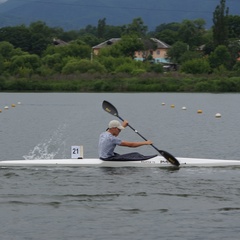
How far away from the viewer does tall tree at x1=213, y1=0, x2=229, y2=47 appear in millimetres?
112988

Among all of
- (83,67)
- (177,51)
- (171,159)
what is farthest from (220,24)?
(171,159)

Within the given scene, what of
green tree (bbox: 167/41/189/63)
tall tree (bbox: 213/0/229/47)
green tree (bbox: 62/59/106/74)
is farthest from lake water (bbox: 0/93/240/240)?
green tree (bbox: 167/41/189/63)

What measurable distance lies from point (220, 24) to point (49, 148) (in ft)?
277

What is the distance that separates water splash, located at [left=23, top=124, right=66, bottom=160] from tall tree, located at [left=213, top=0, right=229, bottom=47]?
7787 centimetres

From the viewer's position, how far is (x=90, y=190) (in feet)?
64.6

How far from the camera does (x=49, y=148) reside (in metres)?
31.8

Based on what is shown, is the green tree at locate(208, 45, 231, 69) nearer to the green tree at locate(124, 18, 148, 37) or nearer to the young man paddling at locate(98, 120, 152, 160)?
the green tree at locate(124, 18, 148, 37)

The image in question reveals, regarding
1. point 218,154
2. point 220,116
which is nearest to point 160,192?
point 218,154

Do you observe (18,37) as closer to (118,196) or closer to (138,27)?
(138,27)

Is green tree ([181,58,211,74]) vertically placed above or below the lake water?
above

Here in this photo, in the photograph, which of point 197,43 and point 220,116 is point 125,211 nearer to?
point 220,116

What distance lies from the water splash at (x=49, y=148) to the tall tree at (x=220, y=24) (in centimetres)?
7787

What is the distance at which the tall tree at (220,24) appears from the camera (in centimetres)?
11299

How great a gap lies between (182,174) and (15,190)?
475cm
